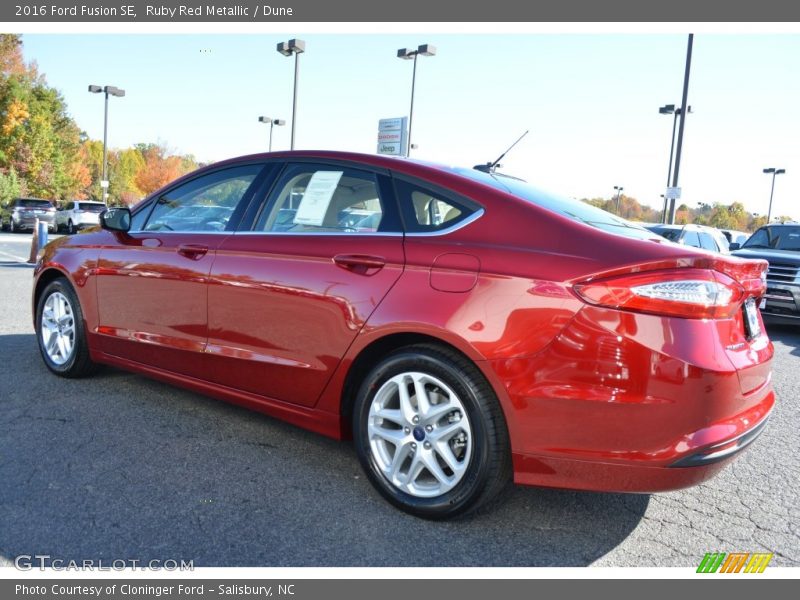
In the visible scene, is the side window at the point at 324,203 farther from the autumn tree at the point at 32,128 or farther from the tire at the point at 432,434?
the autumn tree at the point at 32,128

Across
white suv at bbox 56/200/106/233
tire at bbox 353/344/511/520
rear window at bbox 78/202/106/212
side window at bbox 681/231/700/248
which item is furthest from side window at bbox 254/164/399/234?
rear window at bbox 78/202/106/212

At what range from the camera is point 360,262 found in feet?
9.91

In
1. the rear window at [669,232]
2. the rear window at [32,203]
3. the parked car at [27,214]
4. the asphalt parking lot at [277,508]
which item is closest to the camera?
the asphalt parking lot at [277,508]

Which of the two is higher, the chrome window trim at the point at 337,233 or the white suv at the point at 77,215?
the chrome window trim at the point at 337,233

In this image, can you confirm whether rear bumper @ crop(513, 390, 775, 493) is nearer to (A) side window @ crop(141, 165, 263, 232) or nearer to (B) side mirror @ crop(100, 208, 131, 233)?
(A) side window @ crop(141, 165, 263, 232)

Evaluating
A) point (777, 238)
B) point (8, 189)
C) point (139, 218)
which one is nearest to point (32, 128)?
point (8, 189)

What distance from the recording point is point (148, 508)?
9.29 ft

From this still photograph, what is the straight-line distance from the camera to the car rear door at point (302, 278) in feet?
9.95

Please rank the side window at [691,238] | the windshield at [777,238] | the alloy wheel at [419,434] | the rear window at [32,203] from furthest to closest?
the rear window at [32,203] < the side window at [691,238] < the windshield at [777,238] < the alloy wheel at [419,434]

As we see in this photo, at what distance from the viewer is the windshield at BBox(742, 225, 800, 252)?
33.9 feet

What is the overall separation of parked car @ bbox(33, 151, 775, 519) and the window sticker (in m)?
0.01

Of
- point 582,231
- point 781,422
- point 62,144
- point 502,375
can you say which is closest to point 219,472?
point 502,375

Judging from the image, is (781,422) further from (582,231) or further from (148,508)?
(148,508)

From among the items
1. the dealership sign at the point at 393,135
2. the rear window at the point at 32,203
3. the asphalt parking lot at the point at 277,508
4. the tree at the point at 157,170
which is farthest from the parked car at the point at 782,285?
the tree at the point at 157,170
